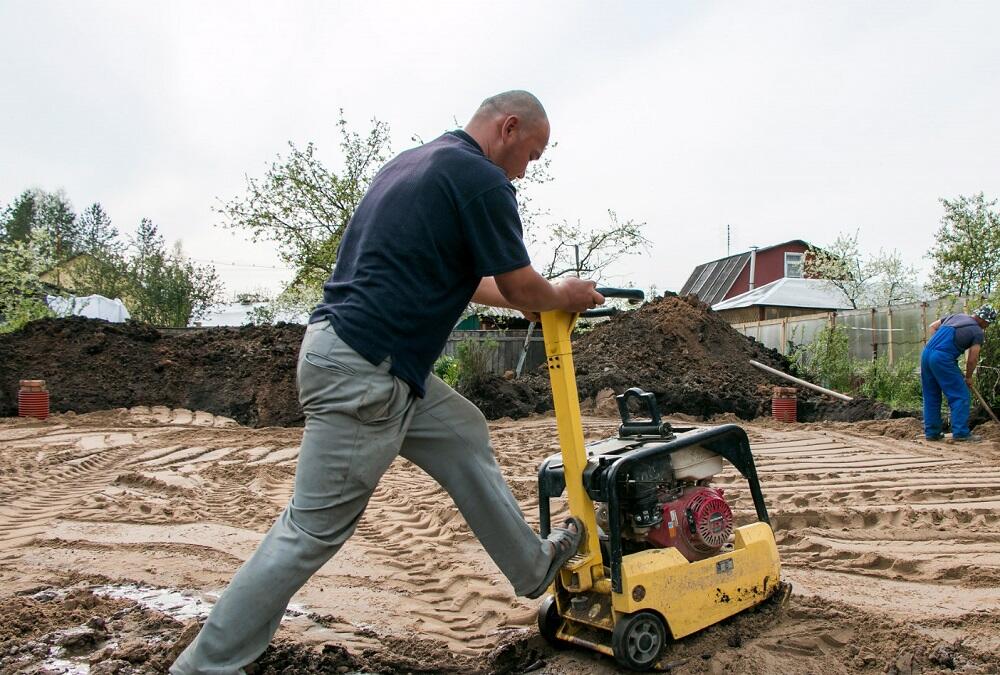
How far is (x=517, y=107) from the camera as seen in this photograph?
8.39ft

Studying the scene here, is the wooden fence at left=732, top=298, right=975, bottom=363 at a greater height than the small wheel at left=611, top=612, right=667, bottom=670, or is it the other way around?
the wooden fence at left=732, top=298, right=975, bottom=363

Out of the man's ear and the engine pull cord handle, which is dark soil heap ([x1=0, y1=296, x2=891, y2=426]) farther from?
the man's ear

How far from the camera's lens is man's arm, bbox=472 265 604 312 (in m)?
2.36

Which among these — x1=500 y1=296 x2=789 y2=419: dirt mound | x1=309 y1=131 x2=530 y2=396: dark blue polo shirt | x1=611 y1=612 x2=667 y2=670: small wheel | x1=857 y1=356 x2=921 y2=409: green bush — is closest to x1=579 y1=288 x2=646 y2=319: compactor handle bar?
x1=309 y1=131 x2=530 y2=396: dark blue polo shirt

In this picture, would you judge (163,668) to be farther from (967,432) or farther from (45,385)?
(45,385)

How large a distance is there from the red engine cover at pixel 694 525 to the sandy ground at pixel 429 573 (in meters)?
0.33

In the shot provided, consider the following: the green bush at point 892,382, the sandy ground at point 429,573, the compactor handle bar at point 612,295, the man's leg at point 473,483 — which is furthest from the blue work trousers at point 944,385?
the man's leg at point 473,483

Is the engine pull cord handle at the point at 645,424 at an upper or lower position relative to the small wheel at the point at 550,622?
upper

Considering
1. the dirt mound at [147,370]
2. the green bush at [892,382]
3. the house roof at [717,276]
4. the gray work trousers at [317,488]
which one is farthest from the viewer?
the house roof at [717,276]

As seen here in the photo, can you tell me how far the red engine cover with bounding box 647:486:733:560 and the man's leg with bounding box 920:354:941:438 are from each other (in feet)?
24.1

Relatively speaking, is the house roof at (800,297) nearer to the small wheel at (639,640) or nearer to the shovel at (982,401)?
the shovel at (982,401)

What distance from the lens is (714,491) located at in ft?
9.70

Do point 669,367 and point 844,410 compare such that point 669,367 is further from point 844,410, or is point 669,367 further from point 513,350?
point 513,350

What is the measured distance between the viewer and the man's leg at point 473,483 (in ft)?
8.35
